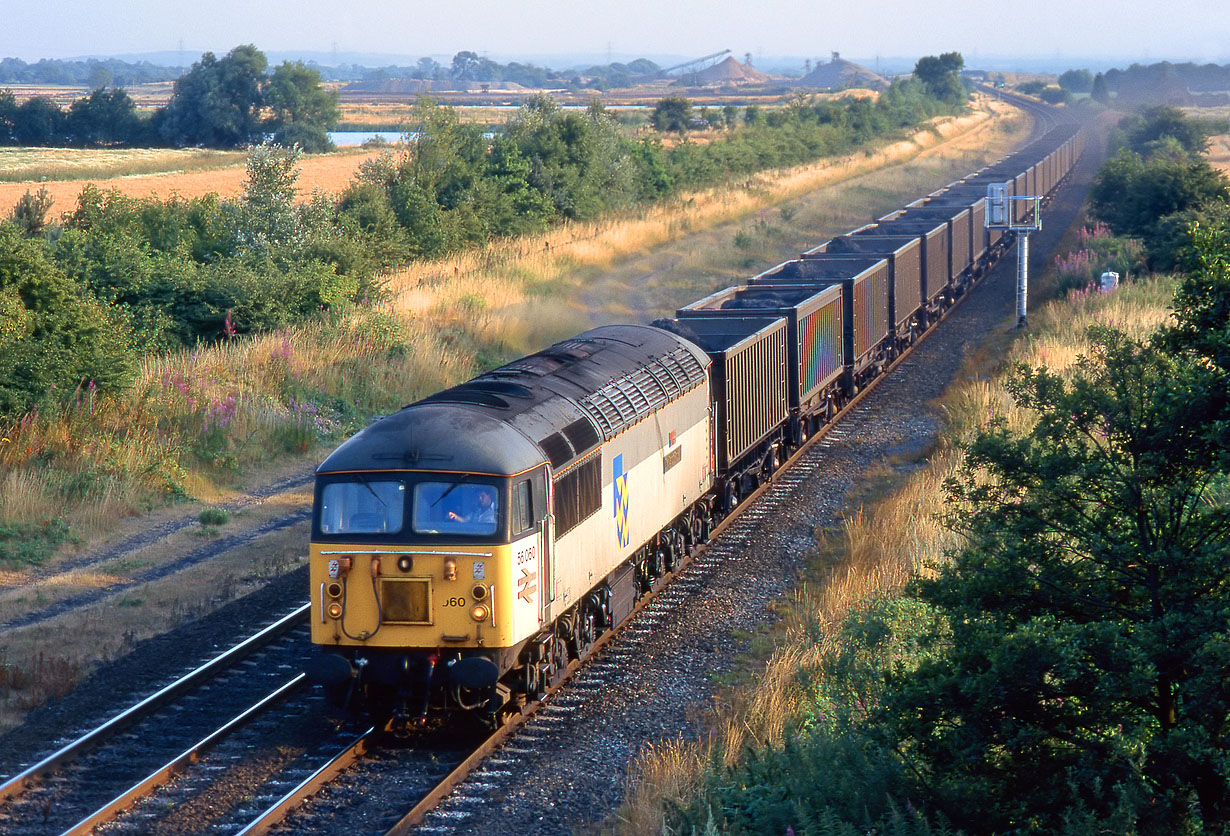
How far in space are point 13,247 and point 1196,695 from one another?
18392mm

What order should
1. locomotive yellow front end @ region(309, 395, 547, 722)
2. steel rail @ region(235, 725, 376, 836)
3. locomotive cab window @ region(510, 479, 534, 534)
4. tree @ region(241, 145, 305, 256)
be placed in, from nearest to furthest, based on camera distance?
1. steel rail @ region(235, 725, 376, 836)
2. locomotive yellow front end @ region(309, 395, 547, 722)
3. locomotive cab window @ region(510, 479, 534, 534)
4. tree @ region(241, 145, 305, 256)

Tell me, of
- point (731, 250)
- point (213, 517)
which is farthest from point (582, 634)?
point (731, 250)

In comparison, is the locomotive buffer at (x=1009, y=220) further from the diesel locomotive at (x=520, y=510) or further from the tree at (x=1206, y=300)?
the tree at (x=1206, y=300)

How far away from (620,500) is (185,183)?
179 ft

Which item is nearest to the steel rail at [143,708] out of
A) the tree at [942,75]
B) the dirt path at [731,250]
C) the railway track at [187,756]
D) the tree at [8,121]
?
the railway track at [187,756]

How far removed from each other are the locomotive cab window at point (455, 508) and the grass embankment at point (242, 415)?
4.52m

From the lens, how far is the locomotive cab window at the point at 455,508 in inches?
410

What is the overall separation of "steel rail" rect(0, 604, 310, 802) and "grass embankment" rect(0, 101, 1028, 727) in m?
1.14

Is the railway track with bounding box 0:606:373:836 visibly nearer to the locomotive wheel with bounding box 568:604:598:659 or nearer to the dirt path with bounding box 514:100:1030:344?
the locomotive wheel with bounding box 568:604:598:659

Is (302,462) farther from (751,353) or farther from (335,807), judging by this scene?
(335,807)

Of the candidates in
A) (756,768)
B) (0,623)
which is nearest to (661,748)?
(756,768)

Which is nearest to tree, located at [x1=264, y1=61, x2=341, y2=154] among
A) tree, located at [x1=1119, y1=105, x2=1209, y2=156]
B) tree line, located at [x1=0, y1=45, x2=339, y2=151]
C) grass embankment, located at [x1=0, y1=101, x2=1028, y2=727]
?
tree line, located at [x1=0, y1=45, x2=339, y2=151]

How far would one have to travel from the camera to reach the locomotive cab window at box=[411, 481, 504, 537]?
34.2ft

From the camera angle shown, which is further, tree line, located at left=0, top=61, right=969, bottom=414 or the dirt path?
the dirt path
